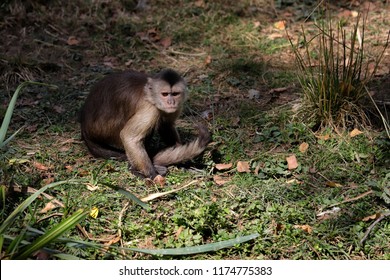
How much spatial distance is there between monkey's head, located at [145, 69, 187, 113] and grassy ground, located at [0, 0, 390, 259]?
64cm

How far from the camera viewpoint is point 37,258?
404 cm

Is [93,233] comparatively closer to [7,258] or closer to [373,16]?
[7,258]

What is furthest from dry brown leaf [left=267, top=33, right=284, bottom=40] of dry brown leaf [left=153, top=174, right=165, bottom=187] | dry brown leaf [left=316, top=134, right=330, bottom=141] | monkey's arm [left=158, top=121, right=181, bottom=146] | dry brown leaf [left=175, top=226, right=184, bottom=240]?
dry brown leaf [left=175, top=226, right=184, bottom=240]

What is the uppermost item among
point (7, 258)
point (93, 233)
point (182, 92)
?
point (182, 92)

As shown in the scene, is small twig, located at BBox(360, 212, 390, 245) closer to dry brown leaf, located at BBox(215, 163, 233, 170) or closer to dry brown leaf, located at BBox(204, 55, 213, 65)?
dry brown leaf, located at BBox(215, 163, 233, 170)

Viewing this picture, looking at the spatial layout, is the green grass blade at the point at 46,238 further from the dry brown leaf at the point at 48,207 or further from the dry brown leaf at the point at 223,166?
the dry brown leaf at the point at 223,166

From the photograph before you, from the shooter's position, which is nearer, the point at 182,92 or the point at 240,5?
the point at 182,92

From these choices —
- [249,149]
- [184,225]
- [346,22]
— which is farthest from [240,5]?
[184,225]

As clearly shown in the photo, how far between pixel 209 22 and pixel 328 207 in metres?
4.47

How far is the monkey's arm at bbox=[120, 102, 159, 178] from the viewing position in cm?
552

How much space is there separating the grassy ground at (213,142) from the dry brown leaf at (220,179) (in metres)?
0.02

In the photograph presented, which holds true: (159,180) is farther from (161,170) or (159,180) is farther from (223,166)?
(223,166)

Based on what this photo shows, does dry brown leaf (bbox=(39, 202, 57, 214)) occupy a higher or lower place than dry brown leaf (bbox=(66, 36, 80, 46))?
lower

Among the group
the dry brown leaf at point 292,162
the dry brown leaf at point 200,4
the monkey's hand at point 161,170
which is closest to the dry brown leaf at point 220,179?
the monkey's hand at point 161,170
